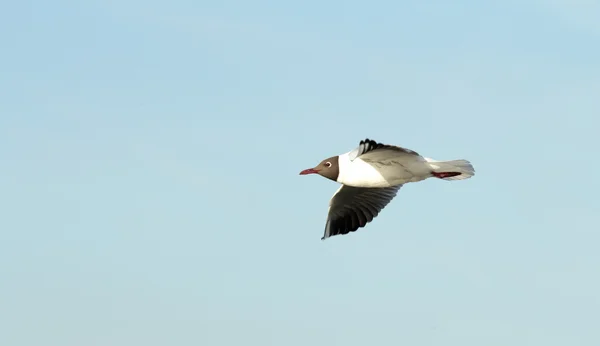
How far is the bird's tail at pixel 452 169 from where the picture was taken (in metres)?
13.2

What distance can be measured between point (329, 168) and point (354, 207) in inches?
71.4

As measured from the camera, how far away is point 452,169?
1325cm

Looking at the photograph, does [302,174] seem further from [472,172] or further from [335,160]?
[472,172]

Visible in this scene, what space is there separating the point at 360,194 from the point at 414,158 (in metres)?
2.46

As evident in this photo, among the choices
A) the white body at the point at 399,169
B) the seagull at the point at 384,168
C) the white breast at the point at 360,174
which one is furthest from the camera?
the white breast at the point at 360,174

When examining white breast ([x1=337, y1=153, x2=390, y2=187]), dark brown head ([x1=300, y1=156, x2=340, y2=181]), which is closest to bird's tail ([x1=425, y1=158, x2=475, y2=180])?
white breast ([x1=337, y1=153, x2=390, y2=187])

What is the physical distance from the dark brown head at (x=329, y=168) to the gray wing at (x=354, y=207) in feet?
4.51

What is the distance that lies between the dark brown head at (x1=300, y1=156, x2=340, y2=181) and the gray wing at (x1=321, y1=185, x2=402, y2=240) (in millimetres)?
1376

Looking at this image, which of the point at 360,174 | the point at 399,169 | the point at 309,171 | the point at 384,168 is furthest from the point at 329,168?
the point at 399,169

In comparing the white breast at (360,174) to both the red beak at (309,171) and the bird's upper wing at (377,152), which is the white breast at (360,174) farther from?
the red beak at (309,171)

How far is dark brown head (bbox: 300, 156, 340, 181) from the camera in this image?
13.9 metres

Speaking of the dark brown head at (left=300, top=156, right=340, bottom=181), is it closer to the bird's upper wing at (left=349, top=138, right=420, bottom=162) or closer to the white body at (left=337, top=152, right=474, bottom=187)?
the white body at (left=337, top=152, right=474, bottom=187)

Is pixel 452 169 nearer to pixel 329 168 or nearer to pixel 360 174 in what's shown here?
pixel 360 174

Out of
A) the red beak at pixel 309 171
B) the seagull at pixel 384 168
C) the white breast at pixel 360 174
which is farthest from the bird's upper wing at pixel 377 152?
the red beak at pixel 309 171
